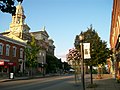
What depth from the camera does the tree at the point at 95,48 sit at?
22.5 meters

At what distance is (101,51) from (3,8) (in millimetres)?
13774

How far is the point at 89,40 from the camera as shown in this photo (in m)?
23.1

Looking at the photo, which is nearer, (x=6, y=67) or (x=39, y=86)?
(x=39, y=86)

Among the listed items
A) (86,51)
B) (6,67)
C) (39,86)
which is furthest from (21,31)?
(86,51)

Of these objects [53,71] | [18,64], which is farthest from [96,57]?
[53,71]

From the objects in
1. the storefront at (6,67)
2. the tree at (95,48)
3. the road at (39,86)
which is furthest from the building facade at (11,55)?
the tree at (95,48)

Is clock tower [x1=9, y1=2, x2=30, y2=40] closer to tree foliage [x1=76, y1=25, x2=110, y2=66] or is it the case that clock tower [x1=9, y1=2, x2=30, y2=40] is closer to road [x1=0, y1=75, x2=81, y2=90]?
road [x1=0, y1=75, x2=81, y2=90]

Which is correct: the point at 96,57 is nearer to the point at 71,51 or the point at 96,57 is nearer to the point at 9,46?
the point at 71,51

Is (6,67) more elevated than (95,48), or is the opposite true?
(95,48)

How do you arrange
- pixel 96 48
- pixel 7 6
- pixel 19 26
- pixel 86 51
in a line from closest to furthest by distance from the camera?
pixel 7 6, pixel 86 51, pixel 96 48, pixel 19 26

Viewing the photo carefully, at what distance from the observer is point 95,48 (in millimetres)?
22594

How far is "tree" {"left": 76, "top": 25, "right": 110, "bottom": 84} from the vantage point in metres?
22.5

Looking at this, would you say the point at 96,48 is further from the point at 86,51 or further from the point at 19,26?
the point at 19,26

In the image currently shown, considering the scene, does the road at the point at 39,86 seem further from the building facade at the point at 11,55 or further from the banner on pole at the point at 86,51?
the building facade at the point at 11,55
